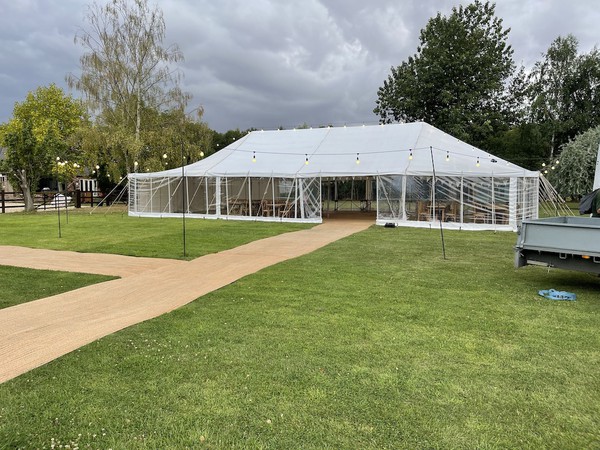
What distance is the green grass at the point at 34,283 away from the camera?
5.95 metres

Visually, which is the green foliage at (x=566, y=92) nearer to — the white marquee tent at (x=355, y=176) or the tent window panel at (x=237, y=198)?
the white marquee tent at (x=355, y=176)

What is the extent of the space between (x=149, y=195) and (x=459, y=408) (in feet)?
65.6

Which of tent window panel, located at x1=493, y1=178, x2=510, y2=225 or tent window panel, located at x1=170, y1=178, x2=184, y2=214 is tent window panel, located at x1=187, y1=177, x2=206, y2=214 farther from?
tent window panel, located at x1=493, y1=178, x2=510, y2=225

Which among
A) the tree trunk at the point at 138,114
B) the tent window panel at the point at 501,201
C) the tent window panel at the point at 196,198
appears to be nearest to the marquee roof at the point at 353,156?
the tent window panel at the point at 501,201

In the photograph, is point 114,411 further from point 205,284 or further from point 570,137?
point 570,137

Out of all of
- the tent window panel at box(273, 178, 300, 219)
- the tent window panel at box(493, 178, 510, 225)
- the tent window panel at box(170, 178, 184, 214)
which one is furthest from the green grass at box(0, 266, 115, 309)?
the tent window panel at box(170, 178, 184, 214)

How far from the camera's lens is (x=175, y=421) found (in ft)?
9.25

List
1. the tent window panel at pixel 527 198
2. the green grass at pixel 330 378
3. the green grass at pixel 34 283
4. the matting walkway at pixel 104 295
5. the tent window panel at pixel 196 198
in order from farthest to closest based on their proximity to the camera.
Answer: the tent window panel at pixel 196 198 < the tent window panel at pixel 527 198 < the green grass at pixel 34 283 < the matting walkway at pixel 104 295 < the green grass at pixel 330 378

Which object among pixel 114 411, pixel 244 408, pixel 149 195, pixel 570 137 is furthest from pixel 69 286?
pixel 570 137

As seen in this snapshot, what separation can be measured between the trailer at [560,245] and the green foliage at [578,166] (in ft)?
76.6

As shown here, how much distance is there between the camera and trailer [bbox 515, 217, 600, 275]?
19.0 ft

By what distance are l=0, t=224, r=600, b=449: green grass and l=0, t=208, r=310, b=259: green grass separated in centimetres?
485

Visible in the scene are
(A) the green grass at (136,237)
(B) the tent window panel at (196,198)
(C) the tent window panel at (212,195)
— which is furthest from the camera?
(B) the tent window panel at (196,198)

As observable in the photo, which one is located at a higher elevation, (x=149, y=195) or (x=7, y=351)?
(x=149, y=195)
